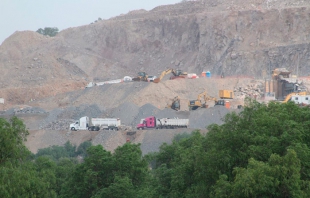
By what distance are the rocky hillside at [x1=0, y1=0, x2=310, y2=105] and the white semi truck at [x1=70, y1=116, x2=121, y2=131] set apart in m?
23.0

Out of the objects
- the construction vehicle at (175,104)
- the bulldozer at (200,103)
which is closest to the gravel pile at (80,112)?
the construction vehicle at (175,104)

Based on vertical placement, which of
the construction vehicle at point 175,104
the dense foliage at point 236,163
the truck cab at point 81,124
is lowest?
the truck cab at point 81,124

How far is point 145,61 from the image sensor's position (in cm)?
11544

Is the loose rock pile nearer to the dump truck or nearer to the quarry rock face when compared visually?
the quarry rock face

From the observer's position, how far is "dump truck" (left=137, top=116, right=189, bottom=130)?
74.8m

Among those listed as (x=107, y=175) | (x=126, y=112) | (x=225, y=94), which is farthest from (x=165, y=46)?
(x=107, y=175)

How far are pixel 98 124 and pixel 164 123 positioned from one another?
7.17 metres

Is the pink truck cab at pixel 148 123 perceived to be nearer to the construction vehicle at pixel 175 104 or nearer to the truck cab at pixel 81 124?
the construction vehicle at pixel 175 104

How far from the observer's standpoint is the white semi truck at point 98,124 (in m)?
78.1

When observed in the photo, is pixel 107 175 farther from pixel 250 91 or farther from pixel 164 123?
pixel 250 91

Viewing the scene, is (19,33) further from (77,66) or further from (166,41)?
(166,41)

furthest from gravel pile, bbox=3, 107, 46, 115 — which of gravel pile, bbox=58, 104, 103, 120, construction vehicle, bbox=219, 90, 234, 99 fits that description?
construction vehicle, bbox=219, 90, 234, 99

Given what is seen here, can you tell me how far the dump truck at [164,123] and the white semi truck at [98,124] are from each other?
308 centimetres

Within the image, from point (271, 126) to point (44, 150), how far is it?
48.9 meters
